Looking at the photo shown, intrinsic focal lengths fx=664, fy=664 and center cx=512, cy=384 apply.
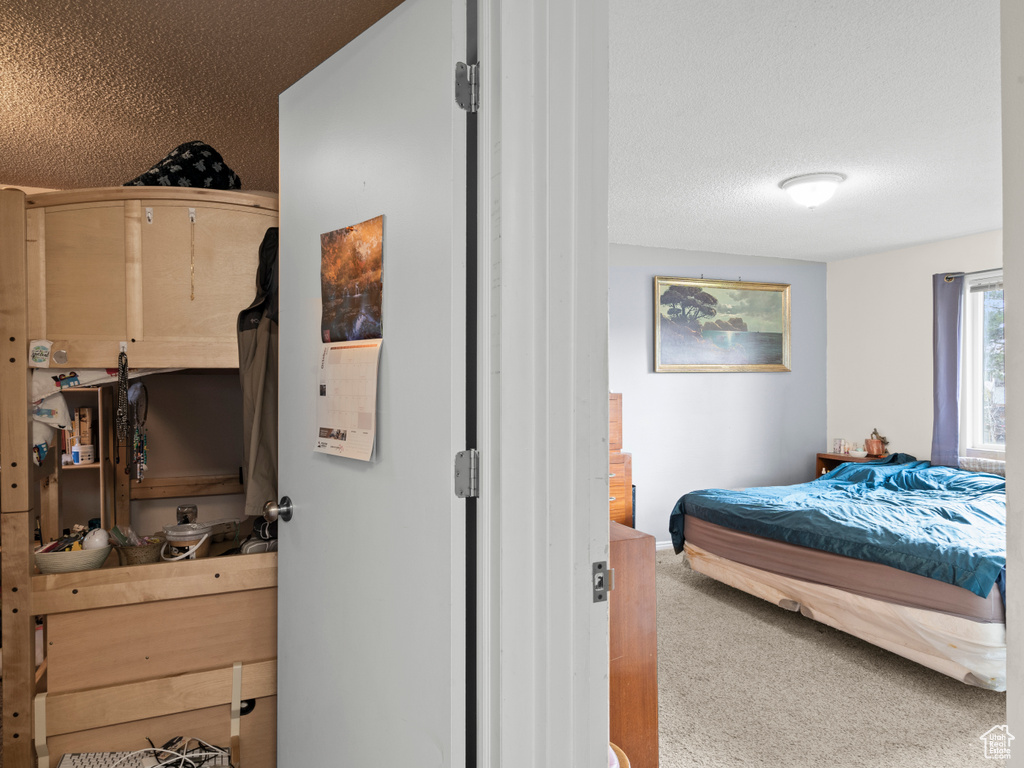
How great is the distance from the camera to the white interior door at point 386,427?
1186mm

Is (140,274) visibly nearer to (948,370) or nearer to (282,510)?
(282,510)

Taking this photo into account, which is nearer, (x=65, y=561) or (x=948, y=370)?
(x=65, y=561)

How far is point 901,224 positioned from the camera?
4453 millimetres

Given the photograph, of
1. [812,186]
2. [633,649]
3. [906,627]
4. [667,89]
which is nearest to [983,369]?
[812,186]

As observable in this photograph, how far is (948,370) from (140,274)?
17.0 feet

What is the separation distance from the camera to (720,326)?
17.6 feet

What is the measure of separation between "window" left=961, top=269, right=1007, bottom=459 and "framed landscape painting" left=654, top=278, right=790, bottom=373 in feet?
4.19

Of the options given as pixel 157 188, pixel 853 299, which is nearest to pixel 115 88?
pixel 157 188

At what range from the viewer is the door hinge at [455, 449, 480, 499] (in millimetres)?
1162

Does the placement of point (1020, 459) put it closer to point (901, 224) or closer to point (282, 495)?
point (282, 495)

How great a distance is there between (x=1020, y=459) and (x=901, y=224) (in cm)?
416

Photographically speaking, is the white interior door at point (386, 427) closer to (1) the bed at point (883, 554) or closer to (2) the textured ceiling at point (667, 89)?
(2) the textured ceiling at point (667, 89)

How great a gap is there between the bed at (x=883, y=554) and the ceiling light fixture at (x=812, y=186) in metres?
1.64

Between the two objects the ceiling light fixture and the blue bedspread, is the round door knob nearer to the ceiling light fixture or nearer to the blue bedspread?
the blue bedspread
